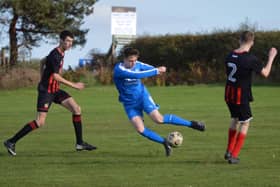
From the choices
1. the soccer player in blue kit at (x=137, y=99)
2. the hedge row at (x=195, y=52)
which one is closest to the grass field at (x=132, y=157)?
the soccer player in blue kit at (x=137, y=99)

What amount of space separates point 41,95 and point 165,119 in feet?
7.64

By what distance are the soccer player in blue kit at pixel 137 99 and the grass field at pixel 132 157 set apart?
0.46 m

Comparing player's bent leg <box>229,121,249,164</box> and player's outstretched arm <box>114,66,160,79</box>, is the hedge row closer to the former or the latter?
player's outstretched arm <box>114,66,160,79</box>

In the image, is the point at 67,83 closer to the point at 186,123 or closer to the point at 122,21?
the point at 186,123

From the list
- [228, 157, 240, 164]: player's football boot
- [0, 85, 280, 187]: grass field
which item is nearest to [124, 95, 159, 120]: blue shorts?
[0, 85, 280, 187]: grass field

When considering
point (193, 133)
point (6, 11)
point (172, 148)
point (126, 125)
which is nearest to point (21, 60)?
point (6, 11)

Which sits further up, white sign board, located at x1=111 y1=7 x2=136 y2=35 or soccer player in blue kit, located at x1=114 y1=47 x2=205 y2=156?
soccer player in blue kit, located at x1=114 y1=47 x2=205 y2=156

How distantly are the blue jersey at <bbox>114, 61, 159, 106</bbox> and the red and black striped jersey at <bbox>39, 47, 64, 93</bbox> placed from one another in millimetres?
1190

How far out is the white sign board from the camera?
59562 mm

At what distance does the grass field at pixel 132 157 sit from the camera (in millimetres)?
10062

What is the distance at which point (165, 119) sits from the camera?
490 inches

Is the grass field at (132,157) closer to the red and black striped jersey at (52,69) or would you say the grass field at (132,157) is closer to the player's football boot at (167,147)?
the player's football boot at (167,147)

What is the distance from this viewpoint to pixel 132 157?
12.5m

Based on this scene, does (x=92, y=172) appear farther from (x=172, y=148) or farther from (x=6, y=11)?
(x=6, y=11)
